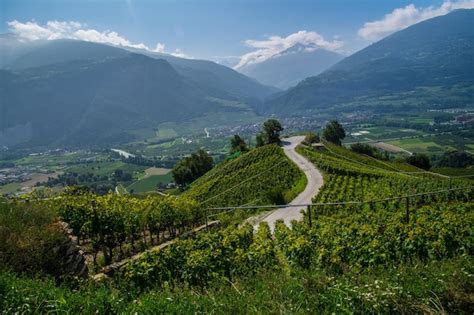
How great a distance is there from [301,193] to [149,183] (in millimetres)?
94042

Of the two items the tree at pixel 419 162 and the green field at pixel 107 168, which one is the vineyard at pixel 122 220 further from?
the green field at pixel 107 168

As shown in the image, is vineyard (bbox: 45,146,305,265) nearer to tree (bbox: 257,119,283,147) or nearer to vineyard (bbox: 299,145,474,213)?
vineyard (bbox: 299,145,474,213)

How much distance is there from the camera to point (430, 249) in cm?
970

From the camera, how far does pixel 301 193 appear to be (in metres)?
36.6

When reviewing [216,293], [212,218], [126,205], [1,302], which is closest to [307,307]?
[216,293]

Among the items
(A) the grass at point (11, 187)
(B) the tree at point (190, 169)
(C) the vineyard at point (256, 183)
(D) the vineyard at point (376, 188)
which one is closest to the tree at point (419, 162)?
(C) the vineyard at point (256, 183)

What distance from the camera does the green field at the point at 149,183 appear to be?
114m

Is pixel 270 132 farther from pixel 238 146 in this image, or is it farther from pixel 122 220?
pixel 122 220

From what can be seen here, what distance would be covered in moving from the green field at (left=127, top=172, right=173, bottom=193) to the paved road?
6021 centimetres

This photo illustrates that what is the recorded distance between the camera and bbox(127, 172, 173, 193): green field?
11375 cm

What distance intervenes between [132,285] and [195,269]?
162 centimetres

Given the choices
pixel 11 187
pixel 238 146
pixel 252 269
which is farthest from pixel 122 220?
pixel 11 187

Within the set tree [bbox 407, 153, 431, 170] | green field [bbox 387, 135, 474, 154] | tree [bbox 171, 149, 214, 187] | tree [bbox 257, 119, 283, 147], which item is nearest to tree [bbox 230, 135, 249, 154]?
tree [bbox 257, 119, 283, 147]

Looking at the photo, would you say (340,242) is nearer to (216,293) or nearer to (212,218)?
(216,293)
